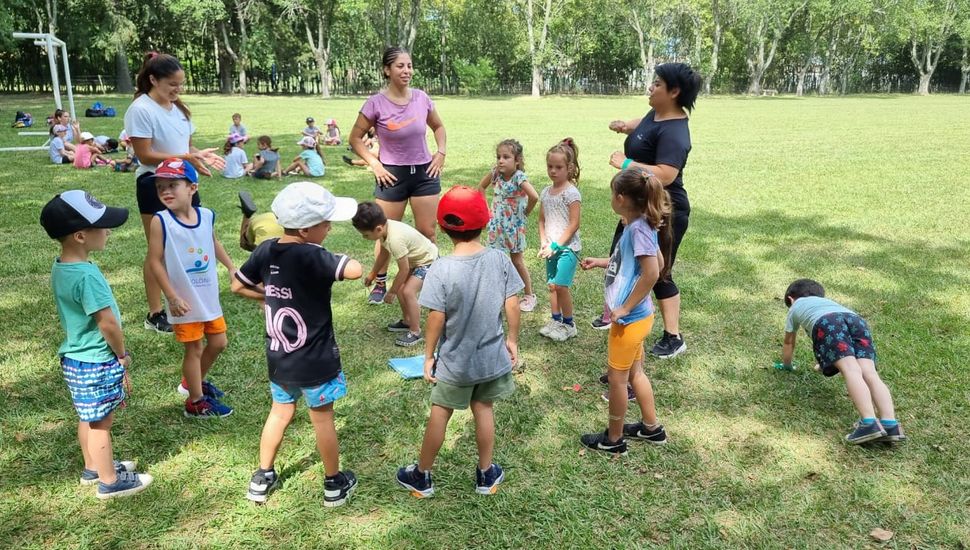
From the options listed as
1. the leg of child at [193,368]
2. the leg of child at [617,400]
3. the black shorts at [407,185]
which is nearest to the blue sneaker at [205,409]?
the leg of child at [193,368]

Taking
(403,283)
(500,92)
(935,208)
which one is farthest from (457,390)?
(500,92)

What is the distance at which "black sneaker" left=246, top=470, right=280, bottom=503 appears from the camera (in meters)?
3.12

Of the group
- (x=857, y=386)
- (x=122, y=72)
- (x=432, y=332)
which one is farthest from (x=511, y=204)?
(x=122, y=72)

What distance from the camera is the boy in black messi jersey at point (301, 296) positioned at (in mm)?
2791

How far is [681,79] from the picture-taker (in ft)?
13.4

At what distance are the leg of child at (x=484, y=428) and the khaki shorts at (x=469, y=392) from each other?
41 mm

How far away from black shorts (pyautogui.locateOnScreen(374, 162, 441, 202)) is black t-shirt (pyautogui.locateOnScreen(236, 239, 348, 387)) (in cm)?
242

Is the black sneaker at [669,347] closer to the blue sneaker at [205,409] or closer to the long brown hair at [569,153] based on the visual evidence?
the long brown hair at [569,153]

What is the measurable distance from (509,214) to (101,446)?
3351 mm

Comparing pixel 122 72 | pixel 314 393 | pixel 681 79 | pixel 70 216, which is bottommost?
pixel 314 393

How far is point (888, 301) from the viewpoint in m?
5.82

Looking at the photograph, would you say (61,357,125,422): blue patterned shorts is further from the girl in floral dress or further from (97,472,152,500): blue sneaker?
the girl in floral dress

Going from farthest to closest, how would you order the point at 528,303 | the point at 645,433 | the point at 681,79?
the point at 528,303
the point at 681,79
the point at 645,433

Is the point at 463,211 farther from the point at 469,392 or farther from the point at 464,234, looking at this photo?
the point at 469,392
